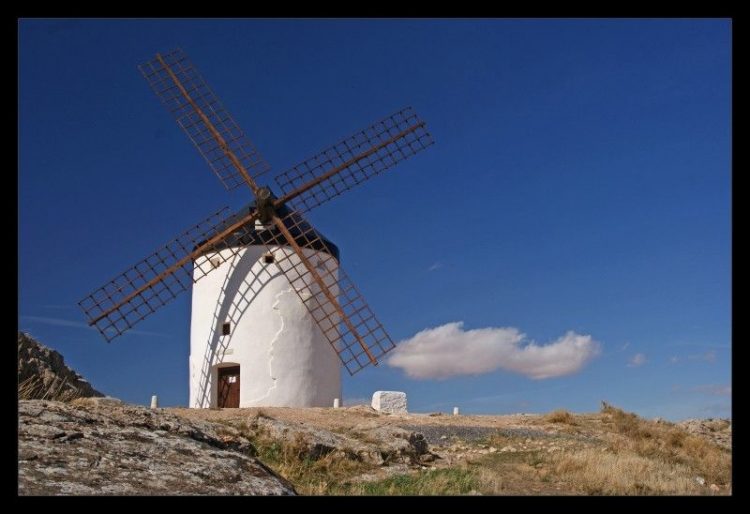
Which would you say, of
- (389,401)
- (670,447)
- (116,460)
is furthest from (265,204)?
(116,460)

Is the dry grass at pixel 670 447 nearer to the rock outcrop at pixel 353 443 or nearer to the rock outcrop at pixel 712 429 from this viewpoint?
the rock outcrop at pixel 712 429

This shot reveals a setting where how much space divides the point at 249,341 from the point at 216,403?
172 cm

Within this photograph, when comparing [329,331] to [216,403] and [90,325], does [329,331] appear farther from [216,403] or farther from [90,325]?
[90,325]

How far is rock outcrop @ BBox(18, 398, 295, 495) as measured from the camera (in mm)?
4578

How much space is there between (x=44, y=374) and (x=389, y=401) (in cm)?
978

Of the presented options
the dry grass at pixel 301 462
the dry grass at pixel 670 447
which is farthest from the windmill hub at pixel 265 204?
the dry grass at pixel 670 447

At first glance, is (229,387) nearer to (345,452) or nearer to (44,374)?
(345,452)

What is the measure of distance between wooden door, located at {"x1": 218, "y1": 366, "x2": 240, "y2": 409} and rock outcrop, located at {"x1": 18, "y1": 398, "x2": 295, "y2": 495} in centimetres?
1057

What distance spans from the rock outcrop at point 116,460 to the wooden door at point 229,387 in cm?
1057

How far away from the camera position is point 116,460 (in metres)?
5.13

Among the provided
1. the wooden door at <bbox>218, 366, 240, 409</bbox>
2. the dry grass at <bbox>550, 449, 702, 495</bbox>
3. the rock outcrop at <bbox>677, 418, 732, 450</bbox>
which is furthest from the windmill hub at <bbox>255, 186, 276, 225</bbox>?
the rock outcrop at <bbox>677, 418, 732, 450</bbox>

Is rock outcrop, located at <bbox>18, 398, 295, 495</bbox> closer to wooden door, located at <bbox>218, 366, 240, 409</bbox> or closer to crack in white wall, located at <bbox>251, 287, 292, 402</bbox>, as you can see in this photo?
crack in white wall, located at <bbox>251, 287, 292, 402</bbox>
